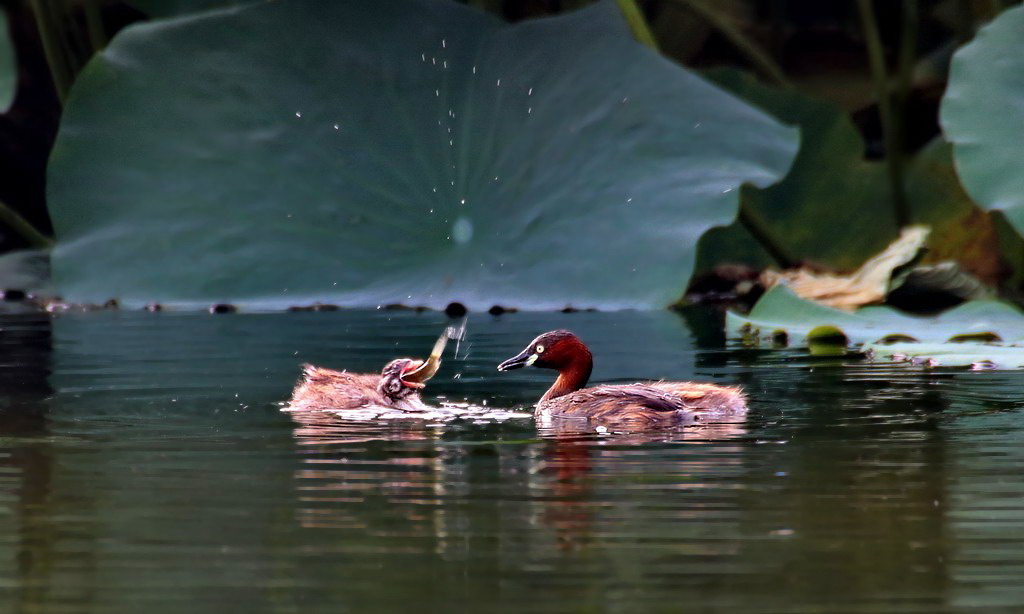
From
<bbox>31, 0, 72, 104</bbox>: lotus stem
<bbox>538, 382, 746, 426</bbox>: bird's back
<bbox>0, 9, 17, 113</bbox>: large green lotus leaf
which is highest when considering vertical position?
<bbox>31, 0, 72, 104</bbox>: lotus stem

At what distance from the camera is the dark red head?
20.5ft

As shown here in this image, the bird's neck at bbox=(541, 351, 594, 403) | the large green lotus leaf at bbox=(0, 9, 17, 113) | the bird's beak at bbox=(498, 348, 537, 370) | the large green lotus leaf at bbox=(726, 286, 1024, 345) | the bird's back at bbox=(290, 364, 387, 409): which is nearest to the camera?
the bird's back at bbox=(290, 364, 387, 409)

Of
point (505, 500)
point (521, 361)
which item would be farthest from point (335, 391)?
point (505, 500)

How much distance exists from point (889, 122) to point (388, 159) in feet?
A: 11.3

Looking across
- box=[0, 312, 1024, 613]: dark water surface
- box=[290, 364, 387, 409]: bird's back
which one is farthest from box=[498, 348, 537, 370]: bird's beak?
box=[290, 364, 387, 409]: bird's back

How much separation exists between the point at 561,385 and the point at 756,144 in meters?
1.90

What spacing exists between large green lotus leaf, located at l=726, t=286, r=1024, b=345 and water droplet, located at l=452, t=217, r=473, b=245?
130cm

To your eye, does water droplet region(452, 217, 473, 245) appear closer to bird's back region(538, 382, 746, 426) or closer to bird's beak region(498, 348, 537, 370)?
bird's beak region(498, 348, 537, 370)

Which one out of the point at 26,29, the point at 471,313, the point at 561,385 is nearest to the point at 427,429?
the point at 561,385

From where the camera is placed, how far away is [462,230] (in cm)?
730

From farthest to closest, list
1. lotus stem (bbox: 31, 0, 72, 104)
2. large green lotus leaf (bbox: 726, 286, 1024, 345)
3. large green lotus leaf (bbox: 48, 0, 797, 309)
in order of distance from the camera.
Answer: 1. lotus stem (bbox: 31, 0, 72, 104)
2. large green lotus leaf (bbox: 48, 0, 797, 309)
3. large green lotus leaf (bbox: 726, 286, 1024, 345)

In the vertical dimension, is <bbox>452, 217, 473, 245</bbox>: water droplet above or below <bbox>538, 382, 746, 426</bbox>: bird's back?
above

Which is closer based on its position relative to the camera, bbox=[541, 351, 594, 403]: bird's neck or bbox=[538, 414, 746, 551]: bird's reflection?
bbox=[538, 414, 746, 551]: bird's reflection

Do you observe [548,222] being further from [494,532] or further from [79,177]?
[494,532]
